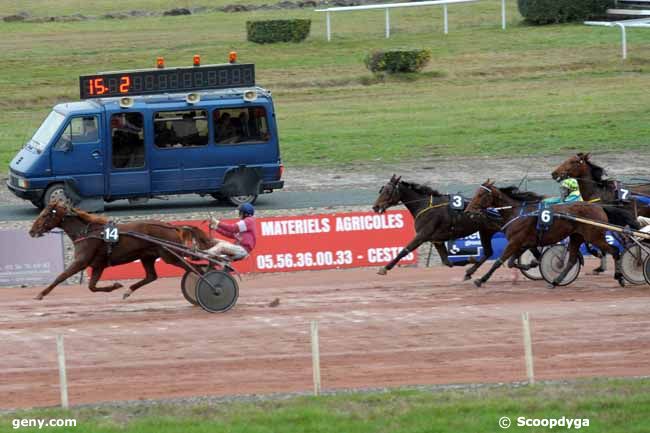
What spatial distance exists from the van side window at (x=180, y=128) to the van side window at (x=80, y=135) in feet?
3.41

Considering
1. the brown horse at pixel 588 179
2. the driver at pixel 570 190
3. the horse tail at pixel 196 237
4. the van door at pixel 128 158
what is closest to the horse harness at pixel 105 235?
the horse tail at pixel 196 237

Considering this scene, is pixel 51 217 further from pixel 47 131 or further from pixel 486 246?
pixel 47 131

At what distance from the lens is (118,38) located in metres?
43.8

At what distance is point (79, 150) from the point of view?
2262 centimetres

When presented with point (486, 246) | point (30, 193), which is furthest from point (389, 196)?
point (30, 193)

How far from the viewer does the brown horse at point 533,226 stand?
52.7 feet

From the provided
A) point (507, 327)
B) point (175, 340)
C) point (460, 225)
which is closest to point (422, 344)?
point (507, 327)

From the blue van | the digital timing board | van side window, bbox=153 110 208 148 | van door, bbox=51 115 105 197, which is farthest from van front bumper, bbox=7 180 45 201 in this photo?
van side window, bbox=153 110 208 148

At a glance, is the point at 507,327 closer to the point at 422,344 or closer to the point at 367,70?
the point at 422,344

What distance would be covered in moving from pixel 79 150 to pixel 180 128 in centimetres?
177

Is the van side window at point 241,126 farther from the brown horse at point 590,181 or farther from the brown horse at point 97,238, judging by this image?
the brown horse at point 97,238

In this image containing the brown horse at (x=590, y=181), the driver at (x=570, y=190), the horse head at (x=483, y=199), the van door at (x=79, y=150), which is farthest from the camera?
the van door at (x=79, y=150)

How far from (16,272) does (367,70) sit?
21.5 meters

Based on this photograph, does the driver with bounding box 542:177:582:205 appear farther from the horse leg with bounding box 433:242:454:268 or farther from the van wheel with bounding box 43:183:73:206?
the van wheel with bounding box 43:183:73:206
